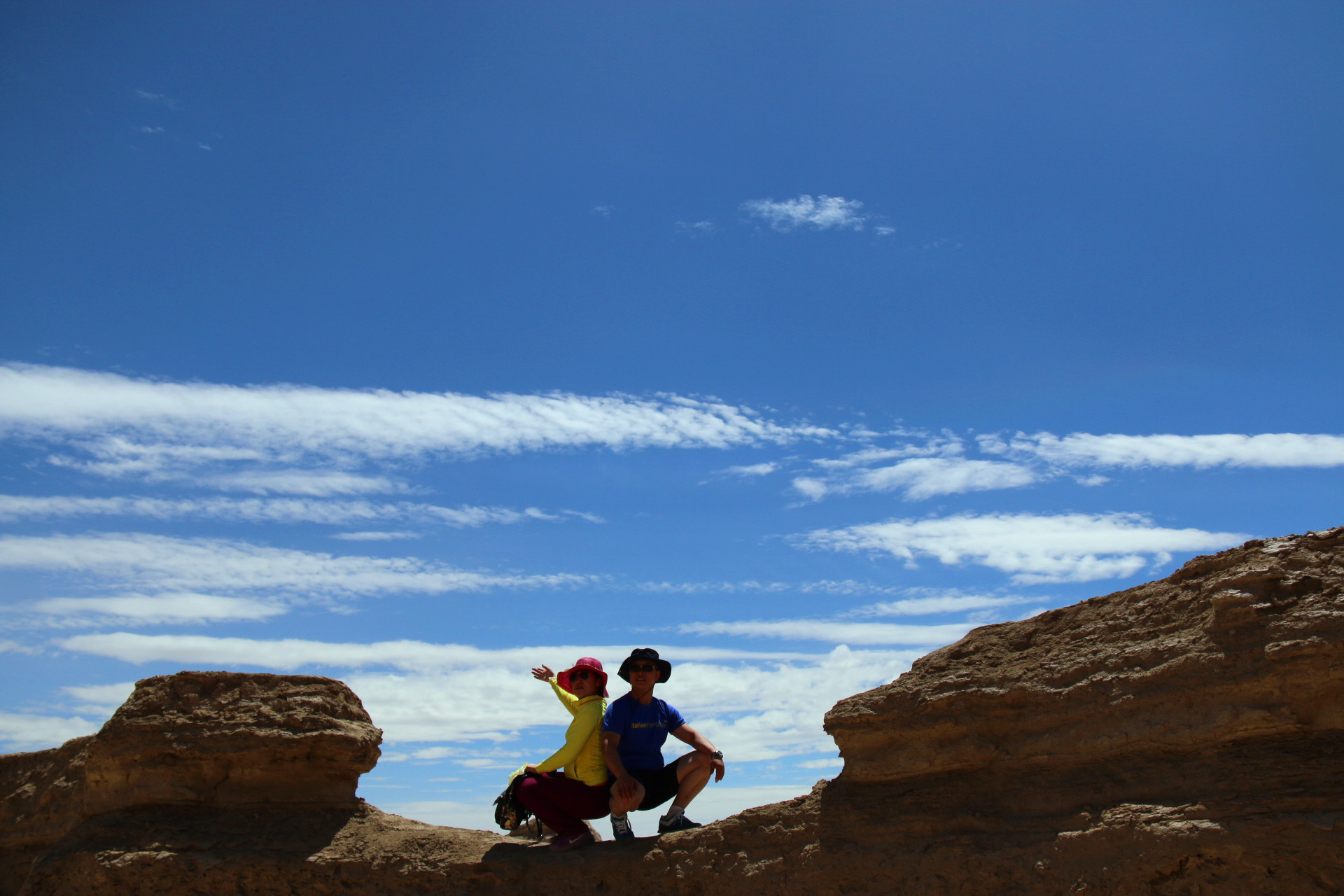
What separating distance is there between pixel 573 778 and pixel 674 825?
87cm

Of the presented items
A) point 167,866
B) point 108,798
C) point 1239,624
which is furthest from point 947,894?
point 108,798

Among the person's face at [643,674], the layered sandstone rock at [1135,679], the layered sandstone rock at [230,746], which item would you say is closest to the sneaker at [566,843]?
the person's face at [643,674]

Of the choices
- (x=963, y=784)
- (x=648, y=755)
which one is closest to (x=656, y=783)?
(x=648, y=755)

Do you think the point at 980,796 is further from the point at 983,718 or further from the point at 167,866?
the point at 167,866

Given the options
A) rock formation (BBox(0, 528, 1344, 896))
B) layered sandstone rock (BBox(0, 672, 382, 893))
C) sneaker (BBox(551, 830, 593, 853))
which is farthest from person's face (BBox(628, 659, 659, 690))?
layered sandstone rock (BBox(0, 672, 382, 893))

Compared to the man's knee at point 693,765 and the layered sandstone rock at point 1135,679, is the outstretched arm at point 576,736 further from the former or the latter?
the layered sandstone rock at point 1135,679

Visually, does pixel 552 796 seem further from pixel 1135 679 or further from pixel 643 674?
pixel 1135 679

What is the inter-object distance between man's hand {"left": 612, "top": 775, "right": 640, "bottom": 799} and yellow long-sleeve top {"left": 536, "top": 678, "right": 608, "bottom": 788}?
21 cm

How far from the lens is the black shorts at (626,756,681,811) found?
23.3ft

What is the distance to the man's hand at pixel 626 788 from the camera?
22.8 feet

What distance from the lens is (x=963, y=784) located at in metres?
6.35

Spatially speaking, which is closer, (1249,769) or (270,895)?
(1249,769)

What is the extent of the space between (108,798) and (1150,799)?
309 inches

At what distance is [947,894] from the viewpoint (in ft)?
19.1
